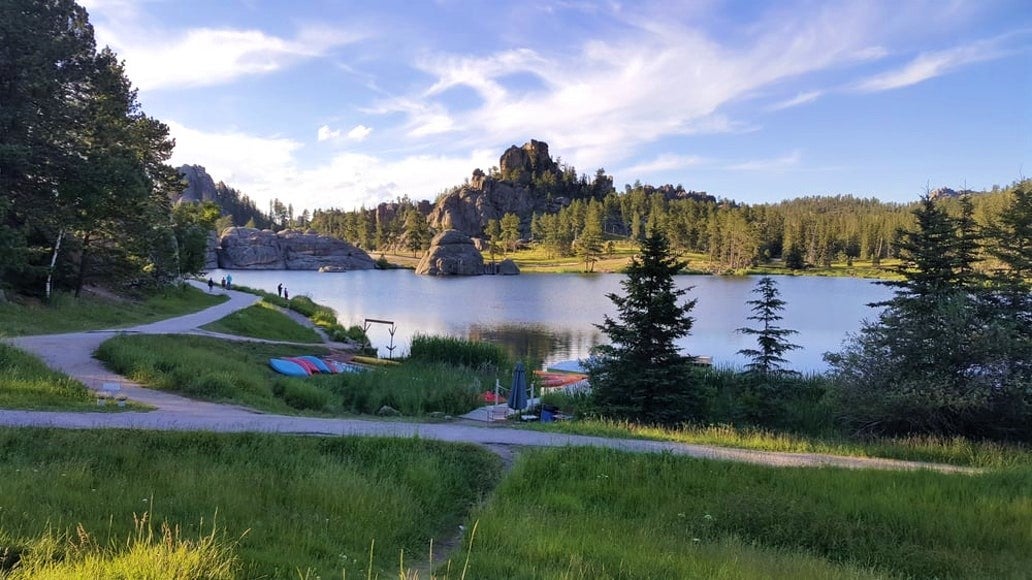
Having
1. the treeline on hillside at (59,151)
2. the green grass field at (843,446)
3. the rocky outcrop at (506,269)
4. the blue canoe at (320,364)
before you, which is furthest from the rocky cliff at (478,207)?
the green grass field at (843,446)

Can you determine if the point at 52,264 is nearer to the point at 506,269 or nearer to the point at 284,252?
the point at 506,269

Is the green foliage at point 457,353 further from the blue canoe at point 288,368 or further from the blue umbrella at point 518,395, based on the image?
the blue umbrella at point 518,395

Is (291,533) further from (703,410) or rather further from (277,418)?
(703,410)

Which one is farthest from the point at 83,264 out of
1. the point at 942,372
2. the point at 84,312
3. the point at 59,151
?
the point at 942,372

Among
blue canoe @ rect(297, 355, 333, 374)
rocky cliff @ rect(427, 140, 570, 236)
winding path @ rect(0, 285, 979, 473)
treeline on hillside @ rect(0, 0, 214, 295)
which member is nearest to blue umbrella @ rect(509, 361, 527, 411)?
winding path @ rect(0, 285, 979, 473)

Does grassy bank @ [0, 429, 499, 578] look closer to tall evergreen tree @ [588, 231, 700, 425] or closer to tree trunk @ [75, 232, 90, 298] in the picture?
tall evergreen tree @ [588, 231, 700, 425]

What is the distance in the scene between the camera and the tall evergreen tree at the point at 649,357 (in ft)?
61.5

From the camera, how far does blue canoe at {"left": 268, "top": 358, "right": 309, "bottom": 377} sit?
24.0m

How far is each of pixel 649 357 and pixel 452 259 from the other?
353 ft

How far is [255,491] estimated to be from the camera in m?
7.48

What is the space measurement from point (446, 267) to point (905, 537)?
117682 millimetres

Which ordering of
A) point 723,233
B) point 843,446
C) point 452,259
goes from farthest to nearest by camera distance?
point 723,233, point 452,259, point 843,446

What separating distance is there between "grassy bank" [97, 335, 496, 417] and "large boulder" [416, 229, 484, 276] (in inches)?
3823

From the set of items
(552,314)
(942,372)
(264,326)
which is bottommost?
(264,326)
